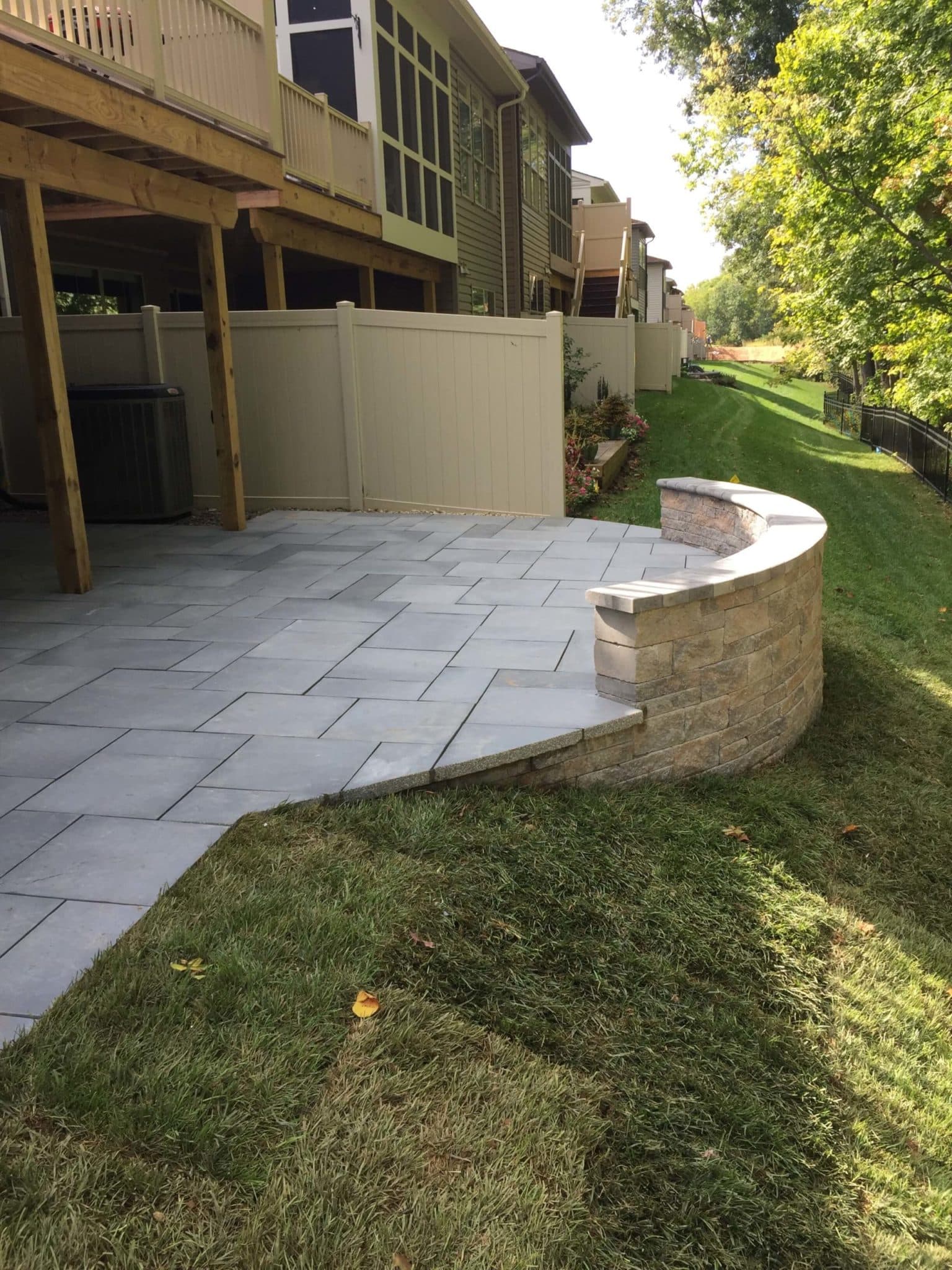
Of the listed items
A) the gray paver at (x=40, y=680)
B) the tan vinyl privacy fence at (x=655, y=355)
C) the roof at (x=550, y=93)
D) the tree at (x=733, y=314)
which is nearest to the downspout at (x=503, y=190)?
the roof at (x=550, y=93)

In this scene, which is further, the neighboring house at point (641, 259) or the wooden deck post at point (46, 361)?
the neighboring house at point (641, 259)

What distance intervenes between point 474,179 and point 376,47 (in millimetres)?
4953

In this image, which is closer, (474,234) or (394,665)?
(394,665)

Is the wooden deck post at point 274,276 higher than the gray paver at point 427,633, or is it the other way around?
the wooden deck post at point 274,276

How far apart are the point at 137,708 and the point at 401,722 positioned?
1.17m

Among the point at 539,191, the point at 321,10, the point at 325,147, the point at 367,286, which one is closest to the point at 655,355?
the point at 539,191

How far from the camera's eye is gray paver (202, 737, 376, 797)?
3463 millimetres

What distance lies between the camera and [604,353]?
606 inches

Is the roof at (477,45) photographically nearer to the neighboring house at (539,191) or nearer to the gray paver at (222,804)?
the neighboring house at (539,191)

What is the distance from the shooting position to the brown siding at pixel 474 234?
1495 cm

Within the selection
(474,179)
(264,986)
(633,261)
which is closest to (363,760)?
(264,986)

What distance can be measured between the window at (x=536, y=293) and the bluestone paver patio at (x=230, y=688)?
40.2 ft

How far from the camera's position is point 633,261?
117 feet

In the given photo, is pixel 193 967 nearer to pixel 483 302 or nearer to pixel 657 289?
pixel 483 302
